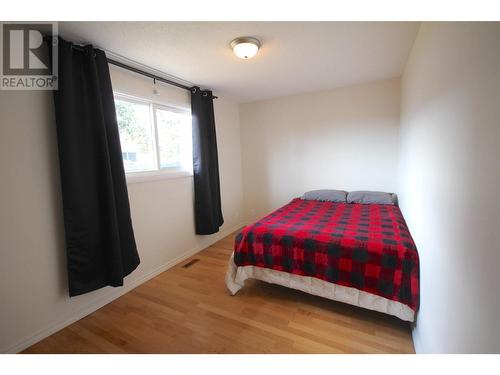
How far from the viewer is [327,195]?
3250 millimetres

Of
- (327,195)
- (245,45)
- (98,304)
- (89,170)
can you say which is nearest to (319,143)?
(327,195)

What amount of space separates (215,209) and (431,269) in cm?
254

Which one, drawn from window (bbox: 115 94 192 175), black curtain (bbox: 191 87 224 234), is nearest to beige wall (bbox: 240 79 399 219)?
black curtain (bbox: 191 87 224 234)

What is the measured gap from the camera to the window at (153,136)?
2.28 m

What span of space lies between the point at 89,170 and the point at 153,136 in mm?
936

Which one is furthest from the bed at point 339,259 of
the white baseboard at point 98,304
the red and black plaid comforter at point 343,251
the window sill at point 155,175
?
the window sill at point 155,175

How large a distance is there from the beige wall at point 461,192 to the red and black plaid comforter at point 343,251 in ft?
0.55

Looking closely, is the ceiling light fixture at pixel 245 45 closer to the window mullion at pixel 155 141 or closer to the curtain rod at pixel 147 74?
the curtain rod at pixel 147 74

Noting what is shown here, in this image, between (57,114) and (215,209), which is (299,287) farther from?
(57,114)

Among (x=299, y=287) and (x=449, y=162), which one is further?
(x=299, y=287)

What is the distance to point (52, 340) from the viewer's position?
1605 millimetres

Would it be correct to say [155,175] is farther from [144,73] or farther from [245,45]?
[245,45]
